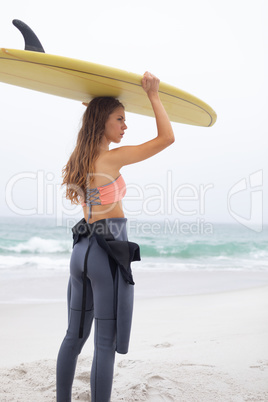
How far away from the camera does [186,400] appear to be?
238cm

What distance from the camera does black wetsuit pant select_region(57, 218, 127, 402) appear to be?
1.85 meters

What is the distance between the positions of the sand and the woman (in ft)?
2.36

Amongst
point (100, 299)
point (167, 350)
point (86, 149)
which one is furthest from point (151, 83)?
point (167, 350)

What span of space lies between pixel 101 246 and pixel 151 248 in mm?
13908

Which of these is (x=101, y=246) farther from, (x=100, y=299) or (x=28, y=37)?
(x=28, y=37)

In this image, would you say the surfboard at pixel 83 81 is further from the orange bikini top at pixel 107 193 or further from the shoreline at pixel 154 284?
the shoreline at pixel 154 284

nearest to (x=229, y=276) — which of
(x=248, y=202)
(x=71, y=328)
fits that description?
(x=71, y=328)

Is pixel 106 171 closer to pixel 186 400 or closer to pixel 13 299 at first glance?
pixel 186 400

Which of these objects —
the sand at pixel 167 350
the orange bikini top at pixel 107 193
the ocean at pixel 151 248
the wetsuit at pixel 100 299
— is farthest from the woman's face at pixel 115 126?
the ocean at pixel 151 248

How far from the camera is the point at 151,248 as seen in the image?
1568cm

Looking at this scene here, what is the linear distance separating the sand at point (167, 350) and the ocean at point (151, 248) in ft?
14.8

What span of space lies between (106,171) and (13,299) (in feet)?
16.0

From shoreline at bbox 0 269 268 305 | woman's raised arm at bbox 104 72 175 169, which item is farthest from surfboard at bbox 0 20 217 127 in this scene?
shoreline at bbox 0 269 268 305

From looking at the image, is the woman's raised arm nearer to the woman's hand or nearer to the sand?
the woman's hand
